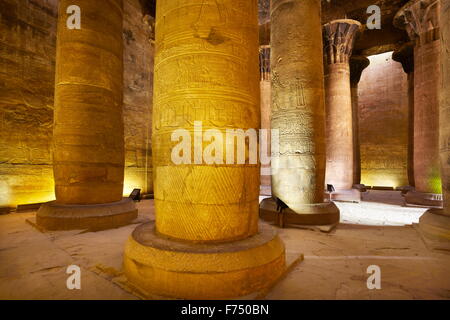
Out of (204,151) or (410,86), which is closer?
(204,151)

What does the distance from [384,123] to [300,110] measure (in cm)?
1511

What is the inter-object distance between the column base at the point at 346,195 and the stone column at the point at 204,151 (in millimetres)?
7923

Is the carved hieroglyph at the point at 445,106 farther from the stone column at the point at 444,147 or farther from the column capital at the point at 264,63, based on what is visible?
the column capital at the point at 264,63

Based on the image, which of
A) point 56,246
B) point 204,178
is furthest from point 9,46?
point 204,178

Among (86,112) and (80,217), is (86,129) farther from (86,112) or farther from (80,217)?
(80,217)

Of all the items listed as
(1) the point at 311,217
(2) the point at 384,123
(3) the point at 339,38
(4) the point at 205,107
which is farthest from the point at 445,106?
(2) the point at 384,123

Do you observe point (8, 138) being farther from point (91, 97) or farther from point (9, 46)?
point (91, 97)

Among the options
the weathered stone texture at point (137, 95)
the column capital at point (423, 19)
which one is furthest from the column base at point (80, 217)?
the column capital at point (423, 19)

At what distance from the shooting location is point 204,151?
243 centimetres

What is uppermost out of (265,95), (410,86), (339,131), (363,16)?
(363,16)

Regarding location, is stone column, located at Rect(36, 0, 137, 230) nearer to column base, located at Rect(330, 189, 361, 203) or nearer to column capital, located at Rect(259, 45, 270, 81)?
column base, located at Rect(330, 189, 361, 203)

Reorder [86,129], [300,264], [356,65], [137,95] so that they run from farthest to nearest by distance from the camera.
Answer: [356,65] → [137,95] → [86,129] → [300,264]

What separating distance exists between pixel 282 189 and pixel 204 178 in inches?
145

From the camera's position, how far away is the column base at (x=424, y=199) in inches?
315
